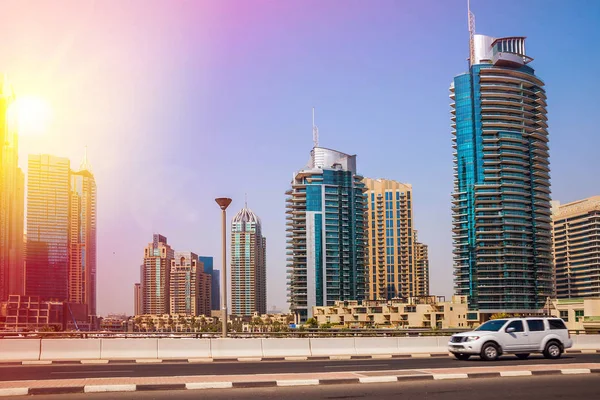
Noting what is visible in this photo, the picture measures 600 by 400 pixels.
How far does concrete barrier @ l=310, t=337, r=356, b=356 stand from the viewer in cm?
3425

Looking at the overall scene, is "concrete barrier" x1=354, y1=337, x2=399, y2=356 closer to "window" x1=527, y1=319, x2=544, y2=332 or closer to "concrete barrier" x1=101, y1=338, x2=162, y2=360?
"window" x1=527, y1=319, x2=544, y2=332

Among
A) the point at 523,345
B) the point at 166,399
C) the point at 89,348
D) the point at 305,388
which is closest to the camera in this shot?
the point at 166,399

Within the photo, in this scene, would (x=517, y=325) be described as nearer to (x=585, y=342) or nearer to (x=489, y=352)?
(x=489, y=352)

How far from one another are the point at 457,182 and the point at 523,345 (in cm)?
17592

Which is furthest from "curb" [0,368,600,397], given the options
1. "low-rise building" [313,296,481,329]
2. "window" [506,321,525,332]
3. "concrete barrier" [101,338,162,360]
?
"low-rise building" [313,296,481,329]

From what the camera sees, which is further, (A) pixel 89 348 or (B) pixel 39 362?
(A) pixel 89 348

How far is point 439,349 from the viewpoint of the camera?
35906mm

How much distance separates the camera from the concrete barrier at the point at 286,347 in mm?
33281

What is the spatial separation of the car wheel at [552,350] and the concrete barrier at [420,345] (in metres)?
8.58

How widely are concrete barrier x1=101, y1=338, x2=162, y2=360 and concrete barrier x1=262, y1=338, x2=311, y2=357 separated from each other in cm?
532

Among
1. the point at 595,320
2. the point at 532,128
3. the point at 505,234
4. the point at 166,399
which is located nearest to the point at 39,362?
the point at 166,399

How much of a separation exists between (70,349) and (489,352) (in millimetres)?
18273

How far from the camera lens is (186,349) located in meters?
32.2

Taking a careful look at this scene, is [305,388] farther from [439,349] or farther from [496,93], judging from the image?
[496,93]
